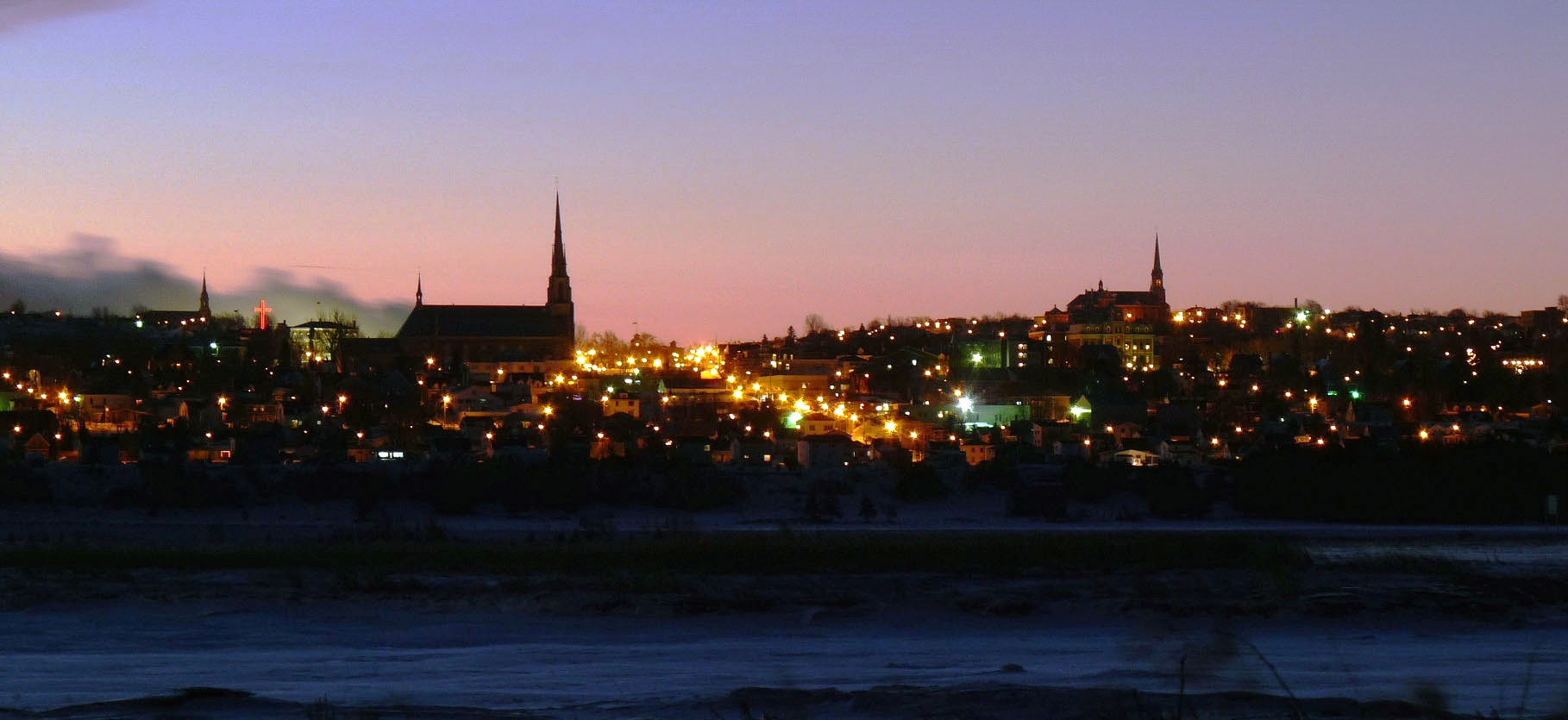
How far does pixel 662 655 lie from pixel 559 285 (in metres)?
81.0

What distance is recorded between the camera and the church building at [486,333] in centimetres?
8256

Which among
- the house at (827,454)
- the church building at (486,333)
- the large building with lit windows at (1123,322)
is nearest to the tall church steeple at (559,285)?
the church building at (486,333)

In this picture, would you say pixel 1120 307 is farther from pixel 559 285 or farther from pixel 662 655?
pixel 662 655

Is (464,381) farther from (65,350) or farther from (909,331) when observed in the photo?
(909,331)

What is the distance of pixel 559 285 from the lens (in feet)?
302

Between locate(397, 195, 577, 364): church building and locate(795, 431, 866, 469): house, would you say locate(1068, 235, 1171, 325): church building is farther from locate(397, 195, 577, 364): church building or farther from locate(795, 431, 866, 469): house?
locate(795, 431, 866, 469): house

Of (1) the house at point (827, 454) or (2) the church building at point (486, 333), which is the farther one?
(2) the church building at point (486, 333)

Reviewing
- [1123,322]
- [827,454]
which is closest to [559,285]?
[1123,322]

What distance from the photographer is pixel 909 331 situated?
321 ft

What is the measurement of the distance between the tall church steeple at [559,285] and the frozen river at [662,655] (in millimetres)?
74338

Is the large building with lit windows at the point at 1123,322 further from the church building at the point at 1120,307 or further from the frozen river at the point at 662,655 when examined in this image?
the frozen river at the point at 662,655

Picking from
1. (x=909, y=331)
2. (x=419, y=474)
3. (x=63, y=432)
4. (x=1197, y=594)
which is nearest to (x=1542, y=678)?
(x=1197, y=594)

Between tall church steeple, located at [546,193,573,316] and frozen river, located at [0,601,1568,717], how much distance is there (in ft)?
244

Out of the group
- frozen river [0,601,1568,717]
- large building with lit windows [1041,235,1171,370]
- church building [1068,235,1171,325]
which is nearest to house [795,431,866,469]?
frozen river [0,601,1568,717]
